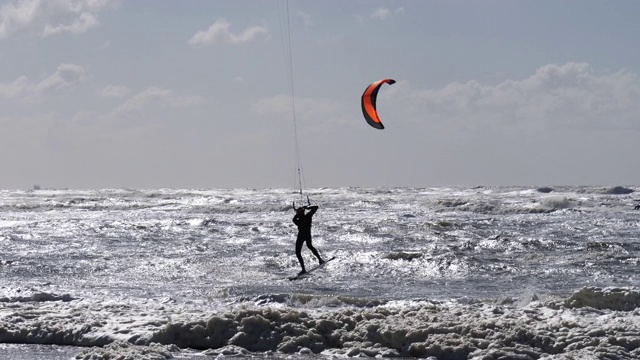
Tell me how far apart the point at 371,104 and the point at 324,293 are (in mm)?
4788

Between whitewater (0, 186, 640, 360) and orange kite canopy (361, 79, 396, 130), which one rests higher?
orange kite canopy (361, 79, 396, 130)

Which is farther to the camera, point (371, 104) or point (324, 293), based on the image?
point (371, 104)

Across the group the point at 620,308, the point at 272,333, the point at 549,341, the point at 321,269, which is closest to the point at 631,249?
the point at 321,269

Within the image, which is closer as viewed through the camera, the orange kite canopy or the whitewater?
the whitewater

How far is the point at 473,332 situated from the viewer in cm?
979

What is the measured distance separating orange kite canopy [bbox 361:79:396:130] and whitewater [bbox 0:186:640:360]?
3.12 meters

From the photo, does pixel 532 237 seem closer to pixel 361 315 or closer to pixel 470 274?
pixel 470 274

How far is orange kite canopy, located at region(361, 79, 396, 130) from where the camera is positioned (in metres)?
16.3

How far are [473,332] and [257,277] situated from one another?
700cm

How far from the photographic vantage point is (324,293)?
13586 mm

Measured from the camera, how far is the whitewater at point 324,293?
964cm

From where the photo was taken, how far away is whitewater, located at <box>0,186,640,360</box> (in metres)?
9.64

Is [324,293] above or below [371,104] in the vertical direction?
below

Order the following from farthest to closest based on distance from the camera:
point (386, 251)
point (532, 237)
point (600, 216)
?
point (600, 216) → point (532, 237) → point (386, 251)
